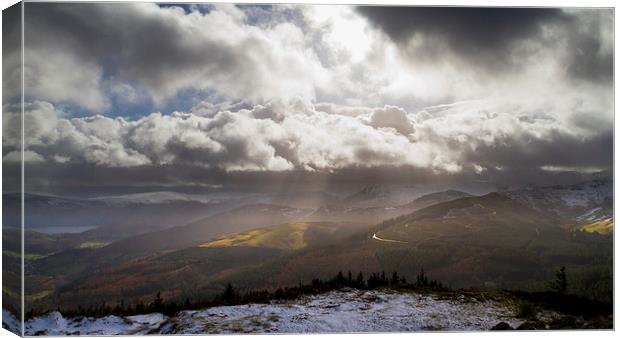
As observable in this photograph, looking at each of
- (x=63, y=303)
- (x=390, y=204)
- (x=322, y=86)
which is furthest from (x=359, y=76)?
(x=63, y=303)

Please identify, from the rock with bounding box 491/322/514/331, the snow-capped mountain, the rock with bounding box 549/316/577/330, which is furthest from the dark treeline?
the snow-capped mountain

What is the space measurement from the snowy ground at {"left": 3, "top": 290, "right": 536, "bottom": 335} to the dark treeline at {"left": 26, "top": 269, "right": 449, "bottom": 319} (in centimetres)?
14

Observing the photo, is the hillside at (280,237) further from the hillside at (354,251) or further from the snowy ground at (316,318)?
the snowy ground at (316,318)

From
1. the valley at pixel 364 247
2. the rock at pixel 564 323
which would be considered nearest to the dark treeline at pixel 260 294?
the valley at pixel 364 247

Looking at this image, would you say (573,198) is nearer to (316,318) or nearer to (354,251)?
(354,251)

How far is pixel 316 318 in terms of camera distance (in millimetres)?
13188

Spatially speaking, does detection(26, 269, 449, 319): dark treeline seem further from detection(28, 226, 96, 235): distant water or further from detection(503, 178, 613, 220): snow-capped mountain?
detection(503, 178, 613, 220): snow-capped mountain

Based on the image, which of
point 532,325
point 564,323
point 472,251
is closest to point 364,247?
point 472,251

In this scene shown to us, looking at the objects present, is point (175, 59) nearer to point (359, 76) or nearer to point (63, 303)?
point (359, 76)

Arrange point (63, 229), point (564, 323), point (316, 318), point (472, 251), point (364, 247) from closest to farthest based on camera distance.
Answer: point (316, 318) → point (564, 323) → point (63, 229) → point (472, 251) → point (364, 247)

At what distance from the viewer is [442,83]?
14.3 m

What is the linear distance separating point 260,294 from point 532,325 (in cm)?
506

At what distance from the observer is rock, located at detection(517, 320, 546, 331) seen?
43.4ft

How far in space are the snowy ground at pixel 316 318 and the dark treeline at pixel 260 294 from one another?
145mm
